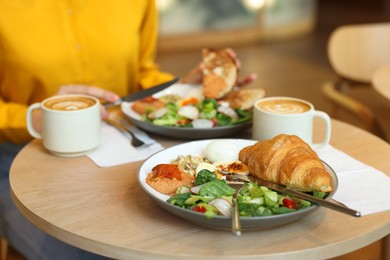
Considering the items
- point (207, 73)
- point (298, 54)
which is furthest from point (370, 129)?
point (298, 54)

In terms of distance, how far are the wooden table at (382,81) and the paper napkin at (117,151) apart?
90 centimetres

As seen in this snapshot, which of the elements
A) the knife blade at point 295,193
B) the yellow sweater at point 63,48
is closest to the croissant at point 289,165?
the knife blade at point 295,193

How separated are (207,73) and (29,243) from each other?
661mm

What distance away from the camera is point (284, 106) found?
1.45 meters

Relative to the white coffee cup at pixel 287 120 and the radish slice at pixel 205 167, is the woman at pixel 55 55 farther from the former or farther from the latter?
the radish slice at pixel 205 167

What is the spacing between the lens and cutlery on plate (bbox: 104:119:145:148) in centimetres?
149

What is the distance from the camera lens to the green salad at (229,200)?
3.49 ft

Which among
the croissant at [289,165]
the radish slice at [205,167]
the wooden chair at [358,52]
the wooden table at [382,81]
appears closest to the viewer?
the croissant at [289,165]

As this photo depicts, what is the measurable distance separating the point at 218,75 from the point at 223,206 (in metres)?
0.70

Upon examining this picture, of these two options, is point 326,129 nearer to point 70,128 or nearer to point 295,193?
point 295,193

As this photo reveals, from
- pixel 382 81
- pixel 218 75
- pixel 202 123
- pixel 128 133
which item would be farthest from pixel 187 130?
pixel 382 81

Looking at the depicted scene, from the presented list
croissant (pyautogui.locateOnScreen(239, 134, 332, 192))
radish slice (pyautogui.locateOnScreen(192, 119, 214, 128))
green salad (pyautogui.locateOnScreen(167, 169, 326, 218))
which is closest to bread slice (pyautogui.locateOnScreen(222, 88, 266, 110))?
radish slice (pyautogui.locateOnScreen(192, 119, 214, 128))

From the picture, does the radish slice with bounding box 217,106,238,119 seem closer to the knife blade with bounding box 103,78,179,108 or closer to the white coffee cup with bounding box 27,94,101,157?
the knife blade with bounding box 103,78,179,108

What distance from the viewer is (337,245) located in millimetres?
1039
